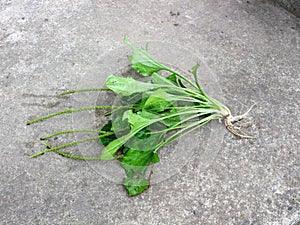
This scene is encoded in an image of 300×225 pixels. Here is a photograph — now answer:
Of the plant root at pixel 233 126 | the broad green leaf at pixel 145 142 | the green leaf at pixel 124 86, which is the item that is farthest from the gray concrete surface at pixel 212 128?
the green leaf at pixel 124 86

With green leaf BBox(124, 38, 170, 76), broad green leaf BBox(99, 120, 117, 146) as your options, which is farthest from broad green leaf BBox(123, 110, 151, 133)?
green leaf BBox(124, 38, 170, 76)

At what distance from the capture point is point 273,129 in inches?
48.8

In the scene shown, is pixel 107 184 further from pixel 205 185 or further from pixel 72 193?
pixel 205 185

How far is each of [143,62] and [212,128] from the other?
0.34 metres

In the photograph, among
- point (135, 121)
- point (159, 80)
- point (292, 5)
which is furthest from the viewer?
point (292, 5)

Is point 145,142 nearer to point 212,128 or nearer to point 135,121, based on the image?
point 135,121

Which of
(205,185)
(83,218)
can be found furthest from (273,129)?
(83,218)

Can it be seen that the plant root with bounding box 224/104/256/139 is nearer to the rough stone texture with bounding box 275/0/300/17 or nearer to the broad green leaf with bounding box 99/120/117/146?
the broad green leaf with bounding box 99/120/117/146

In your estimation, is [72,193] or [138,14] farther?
[138,14]

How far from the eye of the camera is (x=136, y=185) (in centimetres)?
107

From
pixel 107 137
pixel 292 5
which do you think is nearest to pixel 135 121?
Answer: pixel 107 137

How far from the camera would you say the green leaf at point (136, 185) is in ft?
3.50

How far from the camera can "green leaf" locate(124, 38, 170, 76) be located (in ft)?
4.04

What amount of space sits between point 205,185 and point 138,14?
935mm
